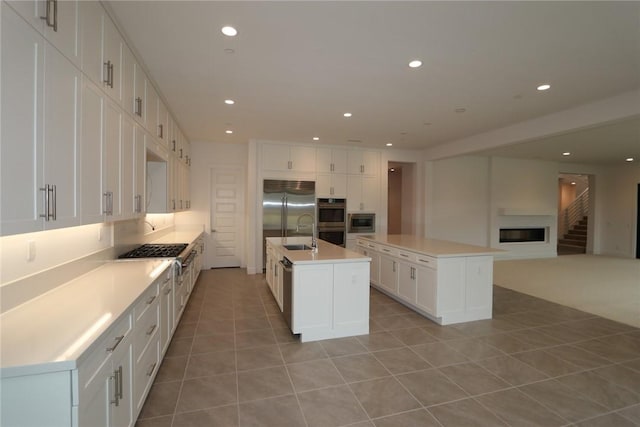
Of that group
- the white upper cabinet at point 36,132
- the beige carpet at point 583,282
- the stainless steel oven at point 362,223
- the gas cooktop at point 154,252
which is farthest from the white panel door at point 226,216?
the beige carpet at point 583,282

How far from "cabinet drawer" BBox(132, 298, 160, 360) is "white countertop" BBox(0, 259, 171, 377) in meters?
0.21

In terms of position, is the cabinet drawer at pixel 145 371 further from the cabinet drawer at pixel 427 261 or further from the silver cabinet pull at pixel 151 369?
the cabinet drawer at pixel 427 261

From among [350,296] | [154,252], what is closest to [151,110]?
[154,252]

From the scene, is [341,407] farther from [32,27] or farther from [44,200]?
[32,27]

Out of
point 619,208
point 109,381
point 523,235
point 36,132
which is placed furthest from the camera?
point 619,208

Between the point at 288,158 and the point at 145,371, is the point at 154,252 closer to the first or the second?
the point at 145,371

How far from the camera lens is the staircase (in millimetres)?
9965

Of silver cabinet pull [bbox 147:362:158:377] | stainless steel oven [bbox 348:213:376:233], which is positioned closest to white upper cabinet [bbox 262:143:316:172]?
stainless steel oven [bbox 348:213:376:233]

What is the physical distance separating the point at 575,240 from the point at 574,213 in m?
1.46

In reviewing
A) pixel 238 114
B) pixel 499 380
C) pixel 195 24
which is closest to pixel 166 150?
pixel 238 114

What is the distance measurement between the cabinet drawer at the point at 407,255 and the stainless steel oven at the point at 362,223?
2.47m

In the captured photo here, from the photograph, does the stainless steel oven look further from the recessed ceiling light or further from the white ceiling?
the recessed ceiling light

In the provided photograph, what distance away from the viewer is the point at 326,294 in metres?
3.20

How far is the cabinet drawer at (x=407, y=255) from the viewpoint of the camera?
3943 mm
